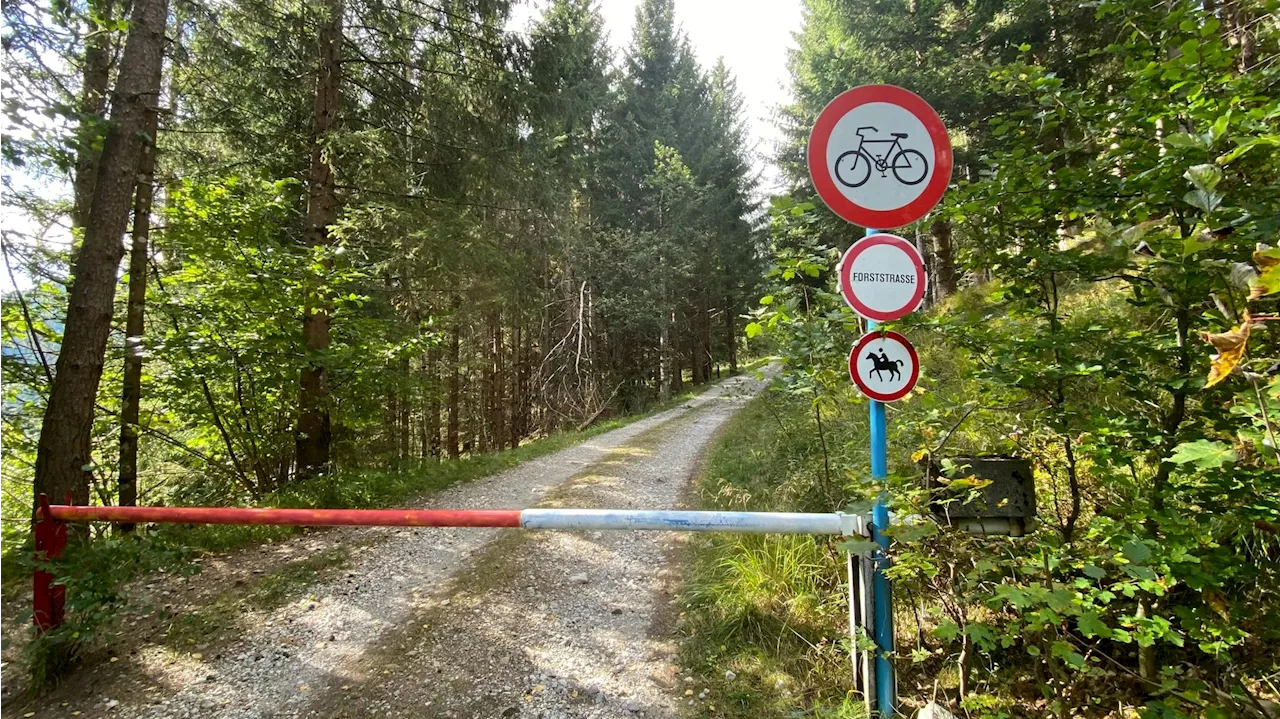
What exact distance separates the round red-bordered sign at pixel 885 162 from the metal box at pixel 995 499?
1.03 metres

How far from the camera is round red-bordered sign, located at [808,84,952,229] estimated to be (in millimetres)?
2186

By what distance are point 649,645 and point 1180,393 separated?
2977 millimetres

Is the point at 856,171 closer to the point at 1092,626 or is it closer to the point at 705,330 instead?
the point at 1092,626

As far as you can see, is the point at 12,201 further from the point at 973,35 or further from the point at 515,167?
the point at 973,35

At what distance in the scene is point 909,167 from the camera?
7.18 ft

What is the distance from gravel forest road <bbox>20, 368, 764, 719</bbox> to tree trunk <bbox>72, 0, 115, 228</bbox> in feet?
10.1

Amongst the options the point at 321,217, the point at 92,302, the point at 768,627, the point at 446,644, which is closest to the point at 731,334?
the point at 321,217

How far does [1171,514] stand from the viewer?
1.89 m

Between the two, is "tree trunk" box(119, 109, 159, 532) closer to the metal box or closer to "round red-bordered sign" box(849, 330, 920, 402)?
"round red-bordered sign" box(849, 330, 920, 402)

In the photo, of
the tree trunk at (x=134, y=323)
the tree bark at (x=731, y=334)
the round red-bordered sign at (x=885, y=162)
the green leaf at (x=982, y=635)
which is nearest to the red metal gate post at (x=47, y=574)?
the tree trunk at (x=134, y=323)

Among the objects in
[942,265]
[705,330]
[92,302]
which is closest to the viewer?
[92,302]

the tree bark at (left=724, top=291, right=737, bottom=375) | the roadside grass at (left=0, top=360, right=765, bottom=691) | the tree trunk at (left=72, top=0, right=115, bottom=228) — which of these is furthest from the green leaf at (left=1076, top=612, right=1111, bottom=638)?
the tree bark at (left=724, top=291, right=737, bottom=375)

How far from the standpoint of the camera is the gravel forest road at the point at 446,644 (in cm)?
293

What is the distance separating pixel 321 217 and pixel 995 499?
27.8ft
